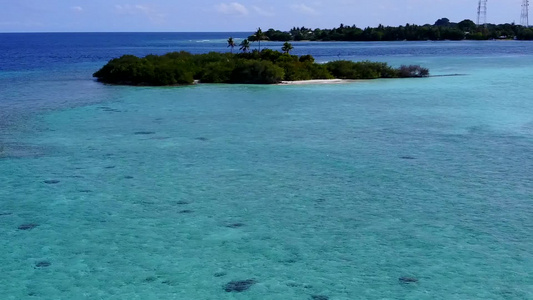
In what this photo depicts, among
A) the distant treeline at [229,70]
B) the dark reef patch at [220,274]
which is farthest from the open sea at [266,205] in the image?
the distant treeline at [229,70]

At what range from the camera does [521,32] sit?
651 feet

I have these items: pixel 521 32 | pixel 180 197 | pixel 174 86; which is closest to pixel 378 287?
pixel 180 197

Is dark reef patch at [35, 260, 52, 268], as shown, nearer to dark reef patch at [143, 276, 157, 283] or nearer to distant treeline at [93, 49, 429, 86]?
dark reef patch at [143, 276, 157, 283]

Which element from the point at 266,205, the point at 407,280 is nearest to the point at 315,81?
the point at 266,205

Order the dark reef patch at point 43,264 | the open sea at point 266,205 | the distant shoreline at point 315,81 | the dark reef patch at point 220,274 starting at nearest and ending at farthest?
the open sea at point 266,205
the dark reef patch at point 220,274
the dark reef patch at point 43,264
the distant shoreline at point 315,81

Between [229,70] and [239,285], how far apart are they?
41.8m

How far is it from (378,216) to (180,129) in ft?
46.9

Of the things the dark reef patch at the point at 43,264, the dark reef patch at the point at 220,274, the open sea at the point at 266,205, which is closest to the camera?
the open sea at the point at 266,205

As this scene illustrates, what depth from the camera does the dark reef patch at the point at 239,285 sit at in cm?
1030

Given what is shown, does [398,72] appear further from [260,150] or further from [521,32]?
[521,32]

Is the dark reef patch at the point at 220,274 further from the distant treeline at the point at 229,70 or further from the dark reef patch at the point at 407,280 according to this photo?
the distant treeline at the point at 229,70

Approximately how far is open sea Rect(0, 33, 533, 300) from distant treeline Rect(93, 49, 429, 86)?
17505 mm

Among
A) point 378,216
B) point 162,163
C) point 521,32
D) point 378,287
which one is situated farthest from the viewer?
point 521,32

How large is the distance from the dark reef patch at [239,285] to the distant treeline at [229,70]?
126 feet
